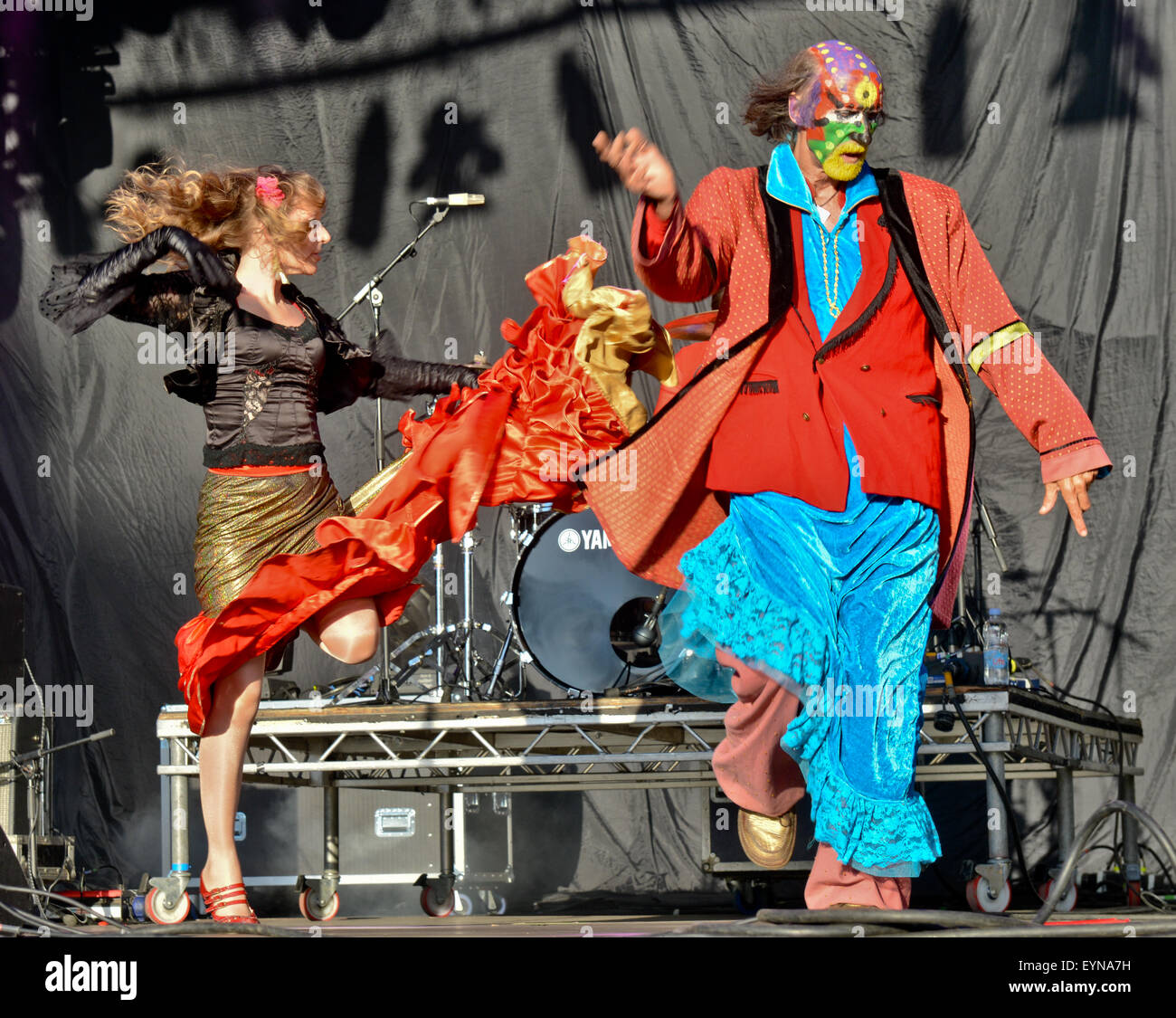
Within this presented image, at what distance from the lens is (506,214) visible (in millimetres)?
6652

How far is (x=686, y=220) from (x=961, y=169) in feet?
12.2

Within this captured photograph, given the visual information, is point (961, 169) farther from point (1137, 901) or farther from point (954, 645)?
point (1137, 901)

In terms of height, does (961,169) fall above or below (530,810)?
above

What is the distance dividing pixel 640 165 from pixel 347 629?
4.25 feet

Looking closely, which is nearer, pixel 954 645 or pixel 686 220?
pixel 686 220

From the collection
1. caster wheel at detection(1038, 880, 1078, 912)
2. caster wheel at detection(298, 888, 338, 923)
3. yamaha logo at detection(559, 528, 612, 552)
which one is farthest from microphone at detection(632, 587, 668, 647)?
caster wheel at detection(1038, 880, 1078, 912)

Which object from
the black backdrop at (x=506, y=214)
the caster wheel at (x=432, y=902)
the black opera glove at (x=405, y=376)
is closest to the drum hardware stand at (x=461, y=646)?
the black backdrop at (x=506, y=214)

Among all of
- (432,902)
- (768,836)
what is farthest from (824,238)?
(432,902)

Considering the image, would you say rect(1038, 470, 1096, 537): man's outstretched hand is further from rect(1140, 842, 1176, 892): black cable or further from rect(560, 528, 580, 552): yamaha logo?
rect(1140, 842, 1176, 892): black cable

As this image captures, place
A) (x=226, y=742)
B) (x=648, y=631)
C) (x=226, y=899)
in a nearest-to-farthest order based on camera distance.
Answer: (x=226, y=899) < (x=226, y=742) < (x=648, y=631)

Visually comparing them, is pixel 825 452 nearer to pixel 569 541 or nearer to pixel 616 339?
pixel 616 339

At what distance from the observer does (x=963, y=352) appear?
3.09 m

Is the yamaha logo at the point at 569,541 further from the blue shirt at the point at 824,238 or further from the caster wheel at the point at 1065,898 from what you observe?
the blue shirt at the point at 824,238

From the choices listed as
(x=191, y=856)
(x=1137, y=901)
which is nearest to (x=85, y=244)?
(x=191, y=856)
